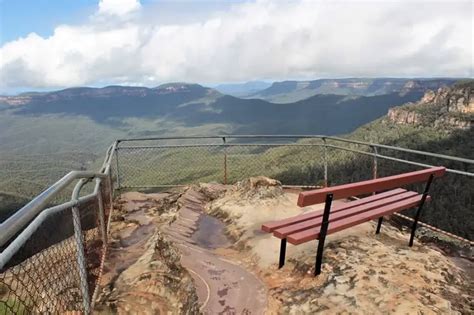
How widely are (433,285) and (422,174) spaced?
1.57m

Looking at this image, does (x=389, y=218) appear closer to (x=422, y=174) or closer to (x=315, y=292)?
(x=422, y=174)

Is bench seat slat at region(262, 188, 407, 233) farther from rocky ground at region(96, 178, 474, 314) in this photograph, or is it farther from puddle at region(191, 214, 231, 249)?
puddle at region(191, 214, 231, 249)

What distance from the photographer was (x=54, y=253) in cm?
412

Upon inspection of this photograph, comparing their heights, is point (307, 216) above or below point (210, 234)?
above

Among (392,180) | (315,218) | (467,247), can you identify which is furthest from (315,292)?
(467,247)

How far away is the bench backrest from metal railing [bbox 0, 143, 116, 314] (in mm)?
2013

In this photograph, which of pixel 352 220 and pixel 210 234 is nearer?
pixel 352 220

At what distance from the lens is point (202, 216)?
7.62m

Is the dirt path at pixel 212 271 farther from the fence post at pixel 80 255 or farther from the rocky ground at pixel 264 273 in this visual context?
the fence post at pixel 80 255

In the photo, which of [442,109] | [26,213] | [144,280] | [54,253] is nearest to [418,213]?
[144,280]

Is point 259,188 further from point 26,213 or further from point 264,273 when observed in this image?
point 26,213

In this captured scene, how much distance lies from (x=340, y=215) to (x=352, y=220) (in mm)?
153

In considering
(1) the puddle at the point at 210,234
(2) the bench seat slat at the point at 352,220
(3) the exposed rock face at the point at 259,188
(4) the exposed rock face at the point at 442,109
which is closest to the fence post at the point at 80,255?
(2) the bench seat slat at the point at 352,220

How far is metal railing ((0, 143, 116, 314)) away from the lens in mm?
2076
